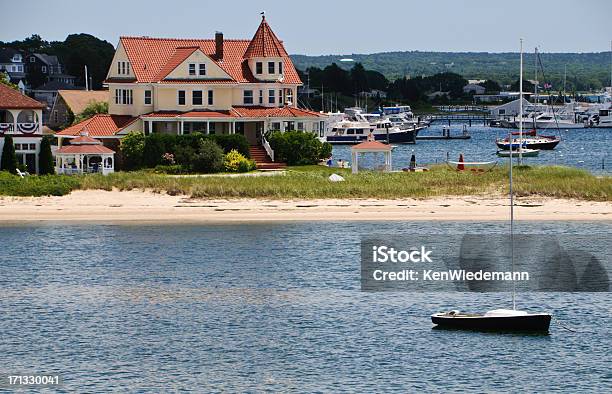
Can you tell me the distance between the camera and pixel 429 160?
368ft

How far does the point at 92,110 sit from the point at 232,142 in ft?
82.8

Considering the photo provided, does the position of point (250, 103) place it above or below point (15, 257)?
above

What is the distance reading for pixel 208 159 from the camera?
2975 inches

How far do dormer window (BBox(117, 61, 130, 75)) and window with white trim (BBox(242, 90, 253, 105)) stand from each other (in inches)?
302

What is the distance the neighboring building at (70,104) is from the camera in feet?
358

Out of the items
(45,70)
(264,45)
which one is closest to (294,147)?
(264,45)

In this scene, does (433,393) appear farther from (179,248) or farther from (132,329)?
(179,248)

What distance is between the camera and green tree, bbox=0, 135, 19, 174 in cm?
7138

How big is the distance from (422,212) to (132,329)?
23.8 meters

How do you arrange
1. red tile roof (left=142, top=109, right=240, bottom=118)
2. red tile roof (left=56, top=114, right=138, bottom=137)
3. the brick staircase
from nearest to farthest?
the brick staircase → red tile roof (left=56, top=114, right=138, bottom=137) → red tile roof (left=142, top=109, right=240, bottom=118)

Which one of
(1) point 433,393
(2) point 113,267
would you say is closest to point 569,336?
(1) point 433,393

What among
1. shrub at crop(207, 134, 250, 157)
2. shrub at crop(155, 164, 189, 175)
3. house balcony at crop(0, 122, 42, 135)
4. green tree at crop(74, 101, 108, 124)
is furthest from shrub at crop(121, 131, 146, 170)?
green tree at crop(74, 101, 108, 124)

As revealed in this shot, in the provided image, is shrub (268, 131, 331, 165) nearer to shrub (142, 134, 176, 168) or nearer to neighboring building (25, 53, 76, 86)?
shrub (142, 134, 176, 168)

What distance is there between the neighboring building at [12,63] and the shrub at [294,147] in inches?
4436
